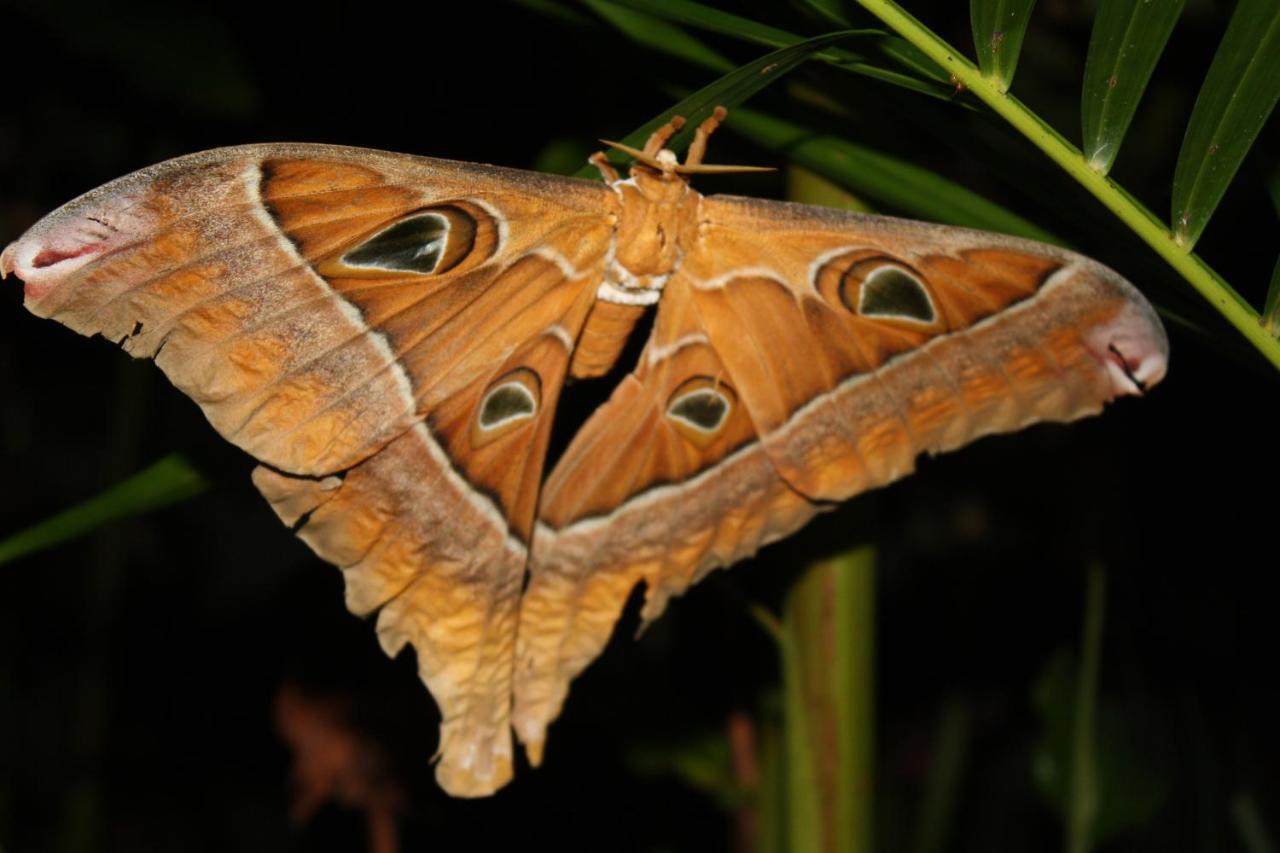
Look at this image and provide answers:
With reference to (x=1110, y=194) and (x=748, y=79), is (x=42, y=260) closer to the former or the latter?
(x=748, y=79)

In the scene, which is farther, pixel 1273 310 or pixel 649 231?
pixel 649 231

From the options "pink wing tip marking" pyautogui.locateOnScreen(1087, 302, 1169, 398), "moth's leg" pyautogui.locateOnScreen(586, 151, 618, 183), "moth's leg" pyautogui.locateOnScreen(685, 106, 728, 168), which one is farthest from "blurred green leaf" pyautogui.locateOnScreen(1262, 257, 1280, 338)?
"moth's leg" pyautogui.locateOnScreen(586, 151, 618, 183)

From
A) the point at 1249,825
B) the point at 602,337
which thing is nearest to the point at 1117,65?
the point at 602,337

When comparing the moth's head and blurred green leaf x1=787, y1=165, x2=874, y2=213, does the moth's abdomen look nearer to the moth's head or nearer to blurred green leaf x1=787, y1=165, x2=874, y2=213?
the moth's head

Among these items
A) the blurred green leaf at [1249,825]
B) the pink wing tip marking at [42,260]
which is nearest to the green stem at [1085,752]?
the blurred green leaf at [1249,825]

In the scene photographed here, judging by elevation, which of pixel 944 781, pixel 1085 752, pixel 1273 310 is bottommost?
pixel 944 781

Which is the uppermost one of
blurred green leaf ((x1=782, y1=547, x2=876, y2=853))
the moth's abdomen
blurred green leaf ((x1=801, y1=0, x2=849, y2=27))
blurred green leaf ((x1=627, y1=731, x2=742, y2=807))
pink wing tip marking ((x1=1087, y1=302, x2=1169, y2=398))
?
blurred green leaf ((x1=801, y1=0, x2=849, y2=27))

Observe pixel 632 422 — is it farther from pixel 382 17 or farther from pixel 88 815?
pixel 88 815
